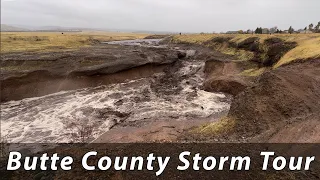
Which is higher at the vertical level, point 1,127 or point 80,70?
point 80,70

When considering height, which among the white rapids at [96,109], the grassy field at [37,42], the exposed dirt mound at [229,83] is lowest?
the white rapids at [96,109]

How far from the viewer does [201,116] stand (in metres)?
21.8

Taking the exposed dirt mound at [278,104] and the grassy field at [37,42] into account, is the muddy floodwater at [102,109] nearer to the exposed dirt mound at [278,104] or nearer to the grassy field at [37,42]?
the exposed dirt mound at [278,104]

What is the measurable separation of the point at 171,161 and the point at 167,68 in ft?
120

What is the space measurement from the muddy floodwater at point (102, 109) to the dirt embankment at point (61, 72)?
1.55 meters

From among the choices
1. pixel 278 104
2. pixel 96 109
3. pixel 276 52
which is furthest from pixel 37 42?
pixel 278 104

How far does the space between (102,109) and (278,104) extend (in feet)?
52.4

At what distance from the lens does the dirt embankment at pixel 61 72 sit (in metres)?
28.2

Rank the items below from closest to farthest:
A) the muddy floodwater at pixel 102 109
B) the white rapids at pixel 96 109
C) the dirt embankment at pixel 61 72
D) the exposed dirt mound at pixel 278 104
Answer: the exposed dirt mound at pixel 278 104 < the white rapids at pixel 96 109 < the muddy floodwater at pixel 102 109 < the dirt embankment at pixel 61 72

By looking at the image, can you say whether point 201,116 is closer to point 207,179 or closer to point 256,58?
point 207,179

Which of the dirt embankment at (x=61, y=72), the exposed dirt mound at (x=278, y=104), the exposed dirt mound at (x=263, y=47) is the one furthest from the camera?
the exposed dirt mound at (x=263, y=47)

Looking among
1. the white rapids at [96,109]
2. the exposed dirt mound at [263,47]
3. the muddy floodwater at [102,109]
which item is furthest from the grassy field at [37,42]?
the exposed dirt mound at [263,47]

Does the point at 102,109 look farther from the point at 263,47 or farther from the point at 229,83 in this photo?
the point at 263,47

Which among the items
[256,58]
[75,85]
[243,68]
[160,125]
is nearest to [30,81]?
[75,85]
